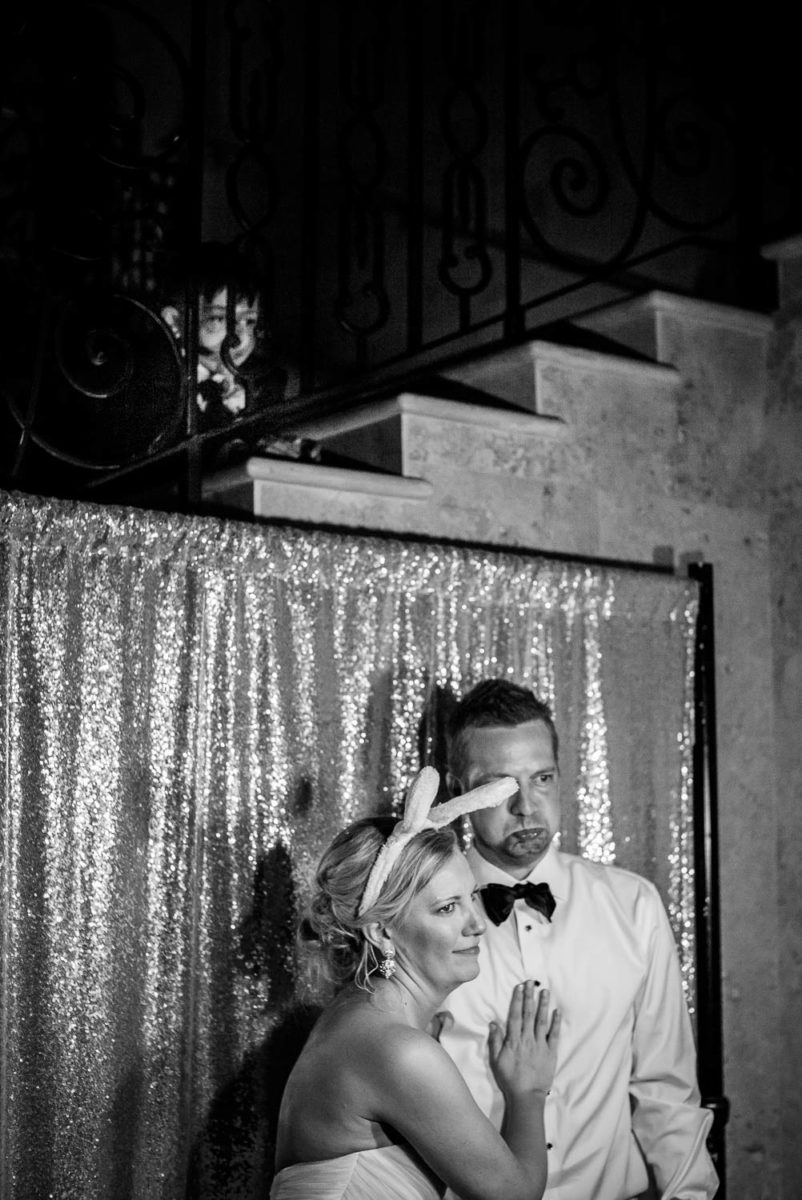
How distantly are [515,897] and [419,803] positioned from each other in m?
0.52

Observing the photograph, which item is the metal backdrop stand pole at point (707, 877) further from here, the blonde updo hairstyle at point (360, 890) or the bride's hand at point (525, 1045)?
the blonde updo hairstyle at point (360, 890)

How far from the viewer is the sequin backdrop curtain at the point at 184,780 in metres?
2.65

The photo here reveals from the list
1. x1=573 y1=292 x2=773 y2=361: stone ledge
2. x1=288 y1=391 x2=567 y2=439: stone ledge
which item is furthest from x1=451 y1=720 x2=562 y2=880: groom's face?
x1=573 y1=292 x2=773 y2=361: stone ledge

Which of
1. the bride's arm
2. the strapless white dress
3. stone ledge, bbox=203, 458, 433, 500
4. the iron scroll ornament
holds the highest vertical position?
the iron scroll ornament

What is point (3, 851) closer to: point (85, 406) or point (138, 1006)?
point (138, 1006)

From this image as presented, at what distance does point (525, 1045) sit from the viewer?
2.63m

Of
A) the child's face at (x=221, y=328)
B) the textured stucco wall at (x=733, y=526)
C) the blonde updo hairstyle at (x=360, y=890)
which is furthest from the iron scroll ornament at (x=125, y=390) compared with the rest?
the blonde updo hairstyle at (x=360, y=890)

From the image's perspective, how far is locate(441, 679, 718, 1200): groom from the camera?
269 cm

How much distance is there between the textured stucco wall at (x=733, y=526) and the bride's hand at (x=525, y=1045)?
1.29 metres

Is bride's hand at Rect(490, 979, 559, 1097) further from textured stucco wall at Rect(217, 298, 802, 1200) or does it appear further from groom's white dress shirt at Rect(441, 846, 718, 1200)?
textured stucco wall at Rect(217, 298, 802, 1200)

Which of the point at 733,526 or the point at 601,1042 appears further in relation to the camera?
the point at 733,526

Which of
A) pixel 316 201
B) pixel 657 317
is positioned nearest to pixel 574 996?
pixel 657 317

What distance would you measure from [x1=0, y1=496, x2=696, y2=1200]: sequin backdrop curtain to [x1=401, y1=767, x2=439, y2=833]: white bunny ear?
704 millimetres

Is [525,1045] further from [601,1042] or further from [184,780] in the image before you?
[184,780]
